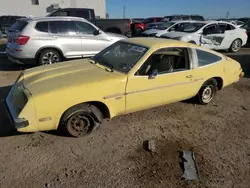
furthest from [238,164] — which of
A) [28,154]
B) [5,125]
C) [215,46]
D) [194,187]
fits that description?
[215,46]

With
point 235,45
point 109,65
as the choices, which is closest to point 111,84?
point 109,65

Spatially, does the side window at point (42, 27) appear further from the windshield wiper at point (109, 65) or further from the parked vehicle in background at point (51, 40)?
the windshield wiper at point (109, 65)

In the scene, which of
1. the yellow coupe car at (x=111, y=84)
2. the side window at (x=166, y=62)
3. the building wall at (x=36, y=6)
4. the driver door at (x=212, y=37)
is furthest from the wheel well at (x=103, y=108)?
the building wall at (x=36, y=6)

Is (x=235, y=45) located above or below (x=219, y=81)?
below

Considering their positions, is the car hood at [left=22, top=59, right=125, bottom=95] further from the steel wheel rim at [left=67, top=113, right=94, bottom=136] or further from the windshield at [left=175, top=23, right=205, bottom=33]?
the windshield at [left=175, top=23, right=205, bottom=33]

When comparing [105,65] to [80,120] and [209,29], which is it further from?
[209,29]

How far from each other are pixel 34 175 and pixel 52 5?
27761 millimetres

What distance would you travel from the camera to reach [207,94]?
508cm

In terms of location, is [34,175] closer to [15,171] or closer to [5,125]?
[15,171]

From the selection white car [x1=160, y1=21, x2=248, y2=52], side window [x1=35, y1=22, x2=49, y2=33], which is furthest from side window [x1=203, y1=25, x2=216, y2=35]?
side window [x1=35, y1=22, x2=49, y2=33]

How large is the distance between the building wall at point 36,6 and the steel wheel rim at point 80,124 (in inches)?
1052

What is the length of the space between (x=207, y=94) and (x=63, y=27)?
16.4 ft

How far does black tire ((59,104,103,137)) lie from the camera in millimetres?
3525

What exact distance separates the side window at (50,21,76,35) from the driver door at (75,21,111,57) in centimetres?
18
